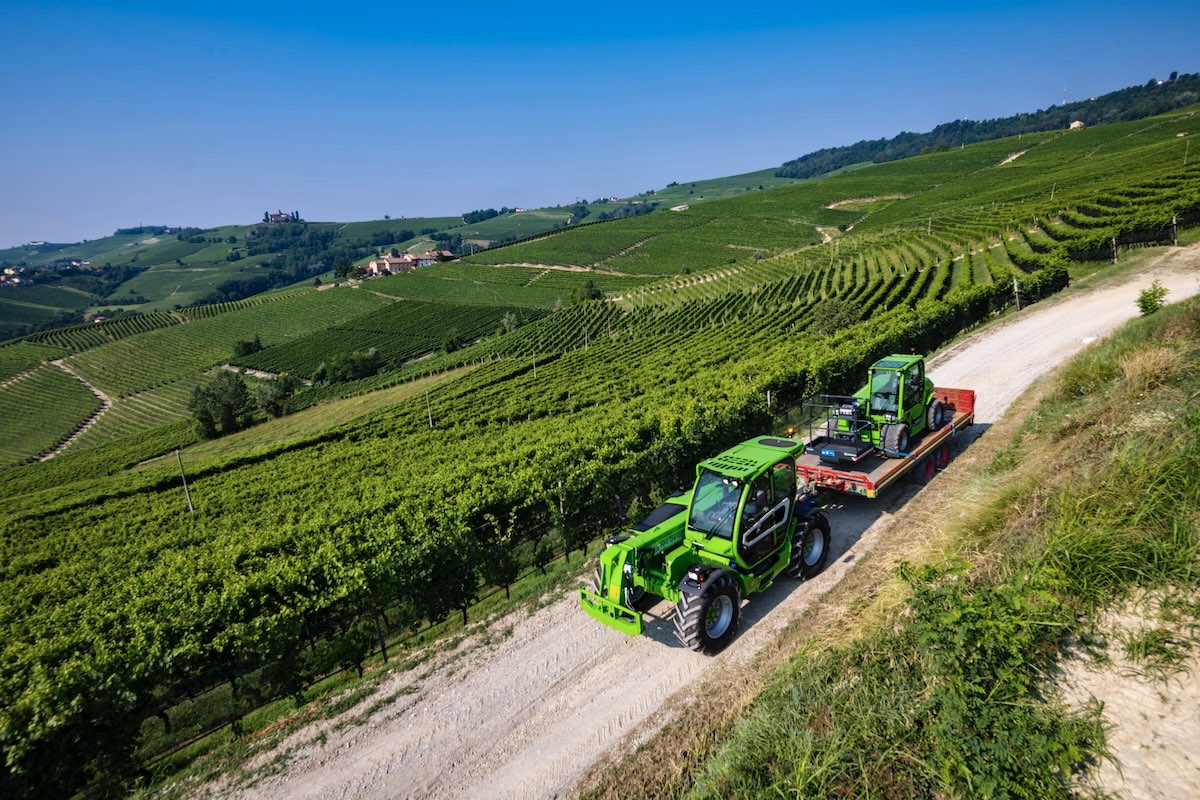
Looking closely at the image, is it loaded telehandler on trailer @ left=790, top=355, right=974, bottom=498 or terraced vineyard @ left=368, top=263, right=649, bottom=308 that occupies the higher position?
terraced vineyard @ left=368, top=263, right=649, bottom=308

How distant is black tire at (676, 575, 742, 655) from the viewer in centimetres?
815

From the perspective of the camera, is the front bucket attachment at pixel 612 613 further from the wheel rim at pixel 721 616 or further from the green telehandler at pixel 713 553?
the wheel rim at pixel 721 616

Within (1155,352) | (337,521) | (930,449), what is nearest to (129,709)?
(337,521)

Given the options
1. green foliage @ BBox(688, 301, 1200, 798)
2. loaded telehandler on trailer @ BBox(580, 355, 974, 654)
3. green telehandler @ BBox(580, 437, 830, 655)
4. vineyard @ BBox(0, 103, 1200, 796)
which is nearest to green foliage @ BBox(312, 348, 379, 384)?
vineyard @ BBox(0, 103, 1200, 796)

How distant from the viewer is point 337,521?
704 inches

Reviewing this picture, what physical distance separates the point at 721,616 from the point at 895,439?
6195 millimetres

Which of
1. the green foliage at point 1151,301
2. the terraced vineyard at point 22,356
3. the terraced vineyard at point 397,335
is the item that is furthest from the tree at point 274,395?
the green foliage at point 1151,301

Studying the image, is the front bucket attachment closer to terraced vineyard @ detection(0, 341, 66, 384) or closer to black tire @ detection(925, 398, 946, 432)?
black tire @ detection(925, 398, 946, 432)

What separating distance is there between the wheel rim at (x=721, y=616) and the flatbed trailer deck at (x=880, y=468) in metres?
4.11

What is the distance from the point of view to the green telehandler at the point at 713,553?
8.48m

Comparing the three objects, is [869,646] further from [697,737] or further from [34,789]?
[34,789]

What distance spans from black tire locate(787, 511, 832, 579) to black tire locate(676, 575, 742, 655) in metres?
1.64

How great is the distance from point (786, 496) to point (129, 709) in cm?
1064

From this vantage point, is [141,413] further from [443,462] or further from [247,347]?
[443,462]
